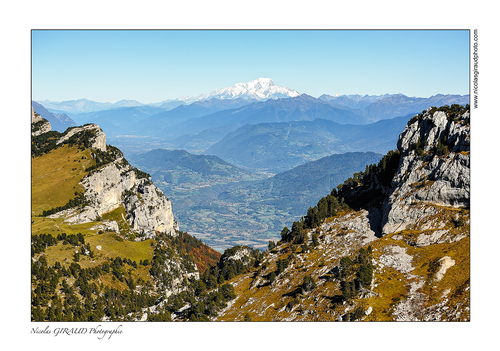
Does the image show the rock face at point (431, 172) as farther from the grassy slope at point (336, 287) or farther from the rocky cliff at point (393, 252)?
the grassy slope at point (336, 287)

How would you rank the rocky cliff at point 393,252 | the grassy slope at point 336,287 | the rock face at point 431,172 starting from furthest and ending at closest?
the rock face at point 431,172, the rocky cliff at point 393,252, the grassy slope at point 336,287

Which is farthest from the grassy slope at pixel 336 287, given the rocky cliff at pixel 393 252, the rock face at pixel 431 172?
the rock face at pixel 431 172

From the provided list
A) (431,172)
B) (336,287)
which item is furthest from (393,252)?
(431,172)

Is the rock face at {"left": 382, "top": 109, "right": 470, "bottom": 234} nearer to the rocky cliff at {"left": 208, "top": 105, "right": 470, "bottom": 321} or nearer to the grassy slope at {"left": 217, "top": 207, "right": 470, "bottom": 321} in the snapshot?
the rocky cliff at {"left": 208, "top": 105, "right": 470, "bottom": 321}

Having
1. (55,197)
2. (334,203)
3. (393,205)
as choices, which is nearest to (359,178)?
(334,203)

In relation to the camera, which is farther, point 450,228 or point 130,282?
point 130,282

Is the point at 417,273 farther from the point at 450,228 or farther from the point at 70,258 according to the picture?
the point at 70,258

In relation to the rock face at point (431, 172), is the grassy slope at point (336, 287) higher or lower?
lower

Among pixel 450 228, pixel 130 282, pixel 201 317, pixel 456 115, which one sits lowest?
pixel 130 282

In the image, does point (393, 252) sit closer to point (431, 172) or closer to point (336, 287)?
point (336, 287)
